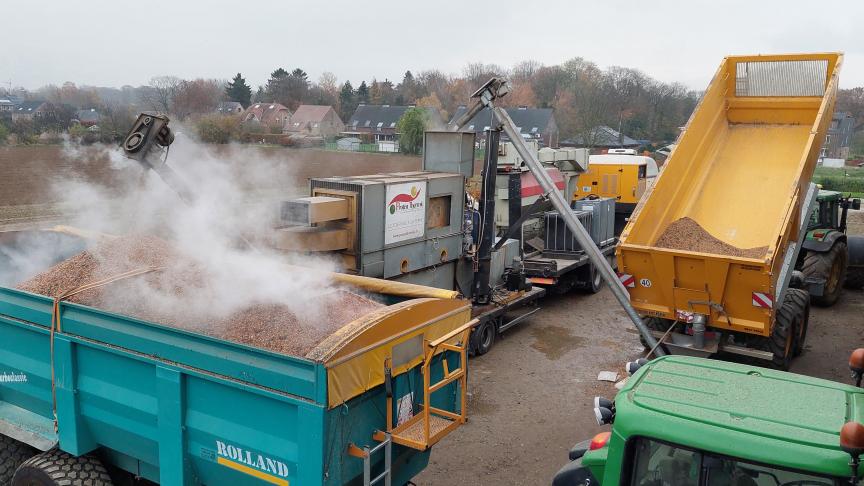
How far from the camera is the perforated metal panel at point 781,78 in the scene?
9578mm

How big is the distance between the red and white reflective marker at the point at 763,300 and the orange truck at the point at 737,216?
1 centimetres

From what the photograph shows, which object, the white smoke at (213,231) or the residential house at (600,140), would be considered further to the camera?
the residential house at (600,140)

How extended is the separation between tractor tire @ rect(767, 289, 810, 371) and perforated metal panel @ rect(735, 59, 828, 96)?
290 cm

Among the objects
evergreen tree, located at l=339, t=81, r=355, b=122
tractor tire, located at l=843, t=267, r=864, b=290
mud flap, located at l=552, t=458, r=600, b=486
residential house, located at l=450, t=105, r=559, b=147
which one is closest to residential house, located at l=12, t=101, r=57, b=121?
mud flap, located at l=552, t=458, r=600, b=486

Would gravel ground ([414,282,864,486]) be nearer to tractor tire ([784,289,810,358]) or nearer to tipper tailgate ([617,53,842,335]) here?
tractor tire ([784,289,810,358])

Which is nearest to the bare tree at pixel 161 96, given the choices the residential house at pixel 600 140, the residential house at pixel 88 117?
the residential house at pixel 88 117

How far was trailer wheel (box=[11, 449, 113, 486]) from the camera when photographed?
476 centimetres

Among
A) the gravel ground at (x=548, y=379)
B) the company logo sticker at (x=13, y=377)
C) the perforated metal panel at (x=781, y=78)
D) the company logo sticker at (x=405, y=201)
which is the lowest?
the gravel ground at (x=548, y=379)

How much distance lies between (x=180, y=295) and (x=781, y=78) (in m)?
8.80

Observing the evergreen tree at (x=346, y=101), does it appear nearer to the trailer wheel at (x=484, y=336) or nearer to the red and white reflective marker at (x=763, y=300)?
the trailer wheel at (x=484, y=336)

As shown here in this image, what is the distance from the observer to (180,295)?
5.26m

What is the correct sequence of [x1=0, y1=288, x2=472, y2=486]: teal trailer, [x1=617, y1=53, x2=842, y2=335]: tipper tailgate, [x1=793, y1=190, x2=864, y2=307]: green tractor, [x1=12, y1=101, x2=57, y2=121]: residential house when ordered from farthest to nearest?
[x1=12, y1=101, x2=57, y2=121]: residential house < [x1=793, y1=190, x2=864, y2=307]: green tractor < [x1=617, y1=53, x2=842, y2=335]: tipper tailgate < [x1=0, y1=288, x2=472, y2=486]: teal trailer

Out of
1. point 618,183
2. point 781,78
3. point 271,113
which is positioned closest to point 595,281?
point 618,183

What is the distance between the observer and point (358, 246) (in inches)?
344
